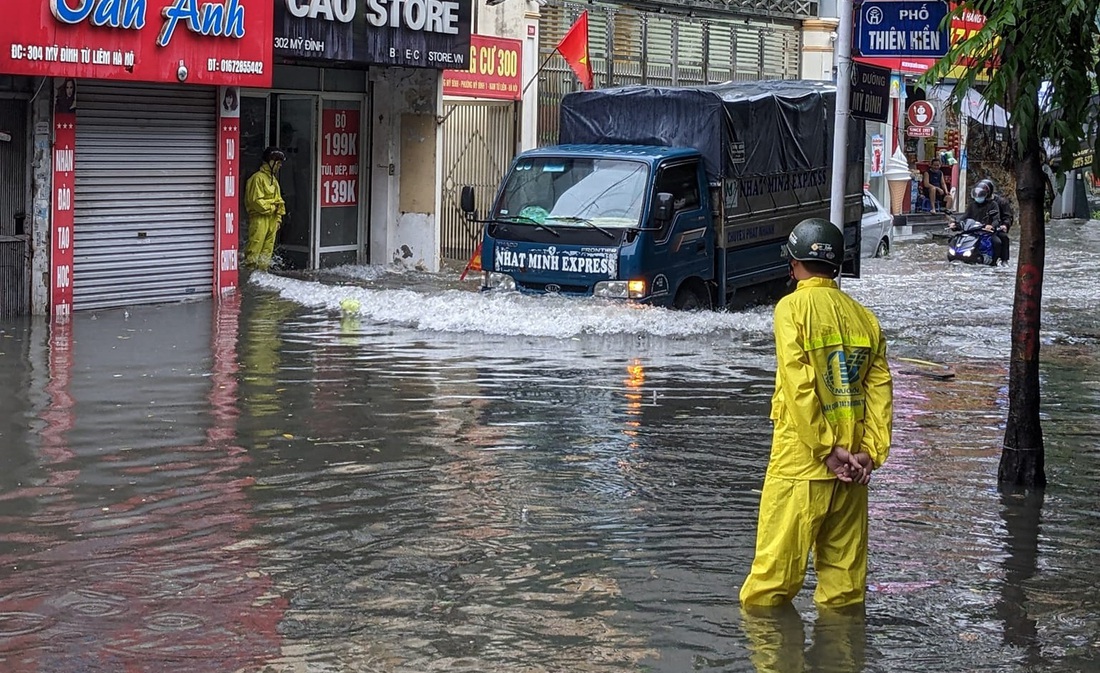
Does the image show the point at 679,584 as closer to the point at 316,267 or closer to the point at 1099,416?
the point at 1099,416

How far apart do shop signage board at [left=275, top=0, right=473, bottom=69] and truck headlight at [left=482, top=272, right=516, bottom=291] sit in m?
4.27

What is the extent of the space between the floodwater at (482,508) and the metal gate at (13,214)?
73 centimetres

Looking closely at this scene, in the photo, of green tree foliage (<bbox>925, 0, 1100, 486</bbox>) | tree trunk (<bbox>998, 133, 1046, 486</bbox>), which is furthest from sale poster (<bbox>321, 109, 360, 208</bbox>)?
tree trunk (<bbox>998, 133, 1046, 486</bbox>)

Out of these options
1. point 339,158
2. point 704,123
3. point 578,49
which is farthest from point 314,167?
point 704,123

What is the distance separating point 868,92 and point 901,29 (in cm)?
138

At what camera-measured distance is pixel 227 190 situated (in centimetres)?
1825

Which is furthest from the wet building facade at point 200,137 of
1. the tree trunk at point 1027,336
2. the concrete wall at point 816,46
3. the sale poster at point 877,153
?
the sale poster at point 877,153

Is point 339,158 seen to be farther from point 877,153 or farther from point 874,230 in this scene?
point 877,153

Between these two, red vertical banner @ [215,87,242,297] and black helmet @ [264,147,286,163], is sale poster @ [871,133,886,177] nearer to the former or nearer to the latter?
black helmet @ [264,147,286,163]

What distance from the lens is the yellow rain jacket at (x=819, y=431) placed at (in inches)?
238

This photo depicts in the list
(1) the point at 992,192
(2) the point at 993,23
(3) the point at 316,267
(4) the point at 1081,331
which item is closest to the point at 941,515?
(2) the point at 993,23

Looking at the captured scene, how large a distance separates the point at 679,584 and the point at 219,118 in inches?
487

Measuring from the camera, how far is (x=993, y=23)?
7.53 metres

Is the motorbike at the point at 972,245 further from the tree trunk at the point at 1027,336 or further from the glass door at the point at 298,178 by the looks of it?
the tree trunk at the point at 1027,336
